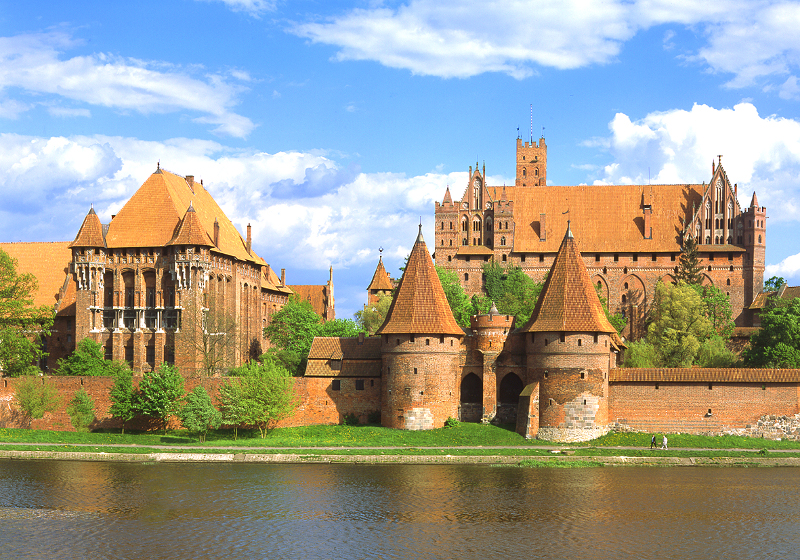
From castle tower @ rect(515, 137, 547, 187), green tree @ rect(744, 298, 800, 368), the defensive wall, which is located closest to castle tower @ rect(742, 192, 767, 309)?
green tree @ rect(744, 298, 800, 368)

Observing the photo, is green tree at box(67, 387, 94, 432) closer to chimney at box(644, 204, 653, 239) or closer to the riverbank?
the riverbank

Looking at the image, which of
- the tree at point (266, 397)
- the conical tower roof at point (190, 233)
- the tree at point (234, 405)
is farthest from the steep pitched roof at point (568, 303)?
the conical tower roof at point (190, 233)

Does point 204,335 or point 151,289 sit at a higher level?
point 151,289

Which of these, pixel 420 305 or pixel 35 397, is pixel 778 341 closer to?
pixel 420 305

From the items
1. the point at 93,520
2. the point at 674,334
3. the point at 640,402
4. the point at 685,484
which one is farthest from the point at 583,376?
the point at 93,520

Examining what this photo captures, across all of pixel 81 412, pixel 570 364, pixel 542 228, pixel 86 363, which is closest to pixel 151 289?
pixel 86 363

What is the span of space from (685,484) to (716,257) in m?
47.5

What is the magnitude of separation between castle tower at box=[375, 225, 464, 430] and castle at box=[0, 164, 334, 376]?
1585cm

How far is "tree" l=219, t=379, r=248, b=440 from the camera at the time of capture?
151 feet

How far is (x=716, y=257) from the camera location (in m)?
Answer: 79.7

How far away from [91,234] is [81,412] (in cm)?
1540

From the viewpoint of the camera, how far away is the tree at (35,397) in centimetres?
4934

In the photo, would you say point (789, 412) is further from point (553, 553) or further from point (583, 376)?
point (553, 553)

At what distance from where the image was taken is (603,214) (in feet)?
271
